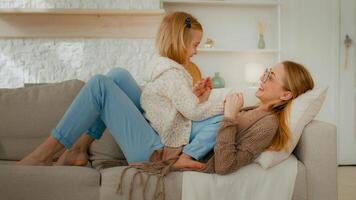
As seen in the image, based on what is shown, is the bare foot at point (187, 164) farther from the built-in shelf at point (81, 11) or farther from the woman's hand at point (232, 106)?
the built-in shelf at point (81, 11)

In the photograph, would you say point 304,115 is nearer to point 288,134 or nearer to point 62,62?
point 288,134

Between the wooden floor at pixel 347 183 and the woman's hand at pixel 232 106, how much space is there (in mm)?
1415

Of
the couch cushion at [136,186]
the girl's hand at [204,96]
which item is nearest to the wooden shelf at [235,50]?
the girl's hand at [204,96]

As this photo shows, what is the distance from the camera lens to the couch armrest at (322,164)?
1.83m

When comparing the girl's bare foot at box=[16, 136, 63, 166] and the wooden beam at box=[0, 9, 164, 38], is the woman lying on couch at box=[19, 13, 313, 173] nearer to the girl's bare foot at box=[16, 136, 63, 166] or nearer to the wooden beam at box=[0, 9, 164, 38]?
the girl's bare foot at box=[16, 136, 63, 166]

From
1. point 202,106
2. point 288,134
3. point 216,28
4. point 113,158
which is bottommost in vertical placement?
point 113,158

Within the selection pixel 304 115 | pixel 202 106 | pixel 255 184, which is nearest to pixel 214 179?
pixel 255 184

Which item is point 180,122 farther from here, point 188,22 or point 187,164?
point 188,22

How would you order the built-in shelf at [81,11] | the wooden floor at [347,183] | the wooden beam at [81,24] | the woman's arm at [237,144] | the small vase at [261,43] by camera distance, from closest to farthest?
the woman's arm at [237,144] < the wooden floor at [347,183] < the built-in shelf at [81,11] < the wooden beam at [81,24] < the small vase at [261,43]

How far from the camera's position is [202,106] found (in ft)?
6.26

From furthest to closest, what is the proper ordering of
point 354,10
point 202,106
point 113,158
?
point 354,10
point 113,158
point 202,106

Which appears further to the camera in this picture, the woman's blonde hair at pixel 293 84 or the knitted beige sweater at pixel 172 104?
the woman's blonde hair at pixel 293 84

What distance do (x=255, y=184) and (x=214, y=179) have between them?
0.18m

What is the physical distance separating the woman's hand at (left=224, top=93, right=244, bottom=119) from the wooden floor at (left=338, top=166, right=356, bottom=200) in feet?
4.64
